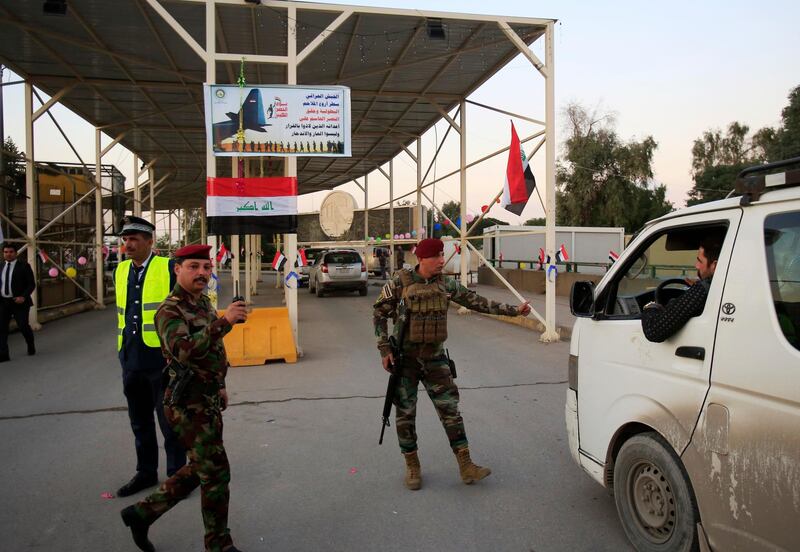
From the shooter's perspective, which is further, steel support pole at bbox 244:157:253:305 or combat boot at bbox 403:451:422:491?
steel support pole at bbox 244:157:253:305

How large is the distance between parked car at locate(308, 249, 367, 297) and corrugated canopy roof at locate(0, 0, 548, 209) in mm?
5168

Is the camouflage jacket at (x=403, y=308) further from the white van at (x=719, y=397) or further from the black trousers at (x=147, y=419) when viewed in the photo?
the black trousers at (x=147, y=419)

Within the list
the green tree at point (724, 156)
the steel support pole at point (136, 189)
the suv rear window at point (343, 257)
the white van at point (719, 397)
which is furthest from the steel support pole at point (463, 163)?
the green tree at point (724, 156)

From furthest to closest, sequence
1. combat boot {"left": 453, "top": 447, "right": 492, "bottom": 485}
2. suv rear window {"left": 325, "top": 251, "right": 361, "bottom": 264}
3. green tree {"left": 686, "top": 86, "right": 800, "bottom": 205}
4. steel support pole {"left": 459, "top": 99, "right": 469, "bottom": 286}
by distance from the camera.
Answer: green tree {"left": 686, "top": 86, "right": 800, "bottom": 205} → suv rear window {"left": 325, "top": 251, "right": 361, "bottom": 264} → steel support pole {"left": 459, "top": 99, "right": 469, "bottom": 286} → combat boot {"left": 453, "top": 447, "right": 492, "bottom": 485}

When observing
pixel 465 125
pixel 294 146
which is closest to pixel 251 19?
pixel 294 146

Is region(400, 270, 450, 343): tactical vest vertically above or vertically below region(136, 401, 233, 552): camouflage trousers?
above

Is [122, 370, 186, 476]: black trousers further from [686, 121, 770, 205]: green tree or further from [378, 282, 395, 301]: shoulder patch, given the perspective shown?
[686, 121, 770, 205]: green tree

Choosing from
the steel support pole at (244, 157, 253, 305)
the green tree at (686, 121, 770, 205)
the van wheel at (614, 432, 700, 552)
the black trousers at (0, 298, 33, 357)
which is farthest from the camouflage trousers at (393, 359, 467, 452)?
the green tree at (686, 121, 770, 205)

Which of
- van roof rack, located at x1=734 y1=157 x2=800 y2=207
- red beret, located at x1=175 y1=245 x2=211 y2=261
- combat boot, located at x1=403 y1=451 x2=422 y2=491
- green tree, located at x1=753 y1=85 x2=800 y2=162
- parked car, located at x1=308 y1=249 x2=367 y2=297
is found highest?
green tree, located at x1=753 y1=85 x2=800 y2=162

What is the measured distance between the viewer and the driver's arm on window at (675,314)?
2896 millimetres

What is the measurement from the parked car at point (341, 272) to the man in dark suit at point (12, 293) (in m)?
11.7

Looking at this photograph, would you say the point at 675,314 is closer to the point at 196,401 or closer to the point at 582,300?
the point at 582,300

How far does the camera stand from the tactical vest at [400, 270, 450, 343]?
421 centimetres

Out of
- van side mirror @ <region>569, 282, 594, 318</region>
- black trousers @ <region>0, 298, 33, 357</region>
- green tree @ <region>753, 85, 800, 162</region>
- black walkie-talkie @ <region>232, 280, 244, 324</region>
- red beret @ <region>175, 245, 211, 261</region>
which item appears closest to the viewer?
black walkie-talkie @ <region>232, 280, 244, 324</region>
